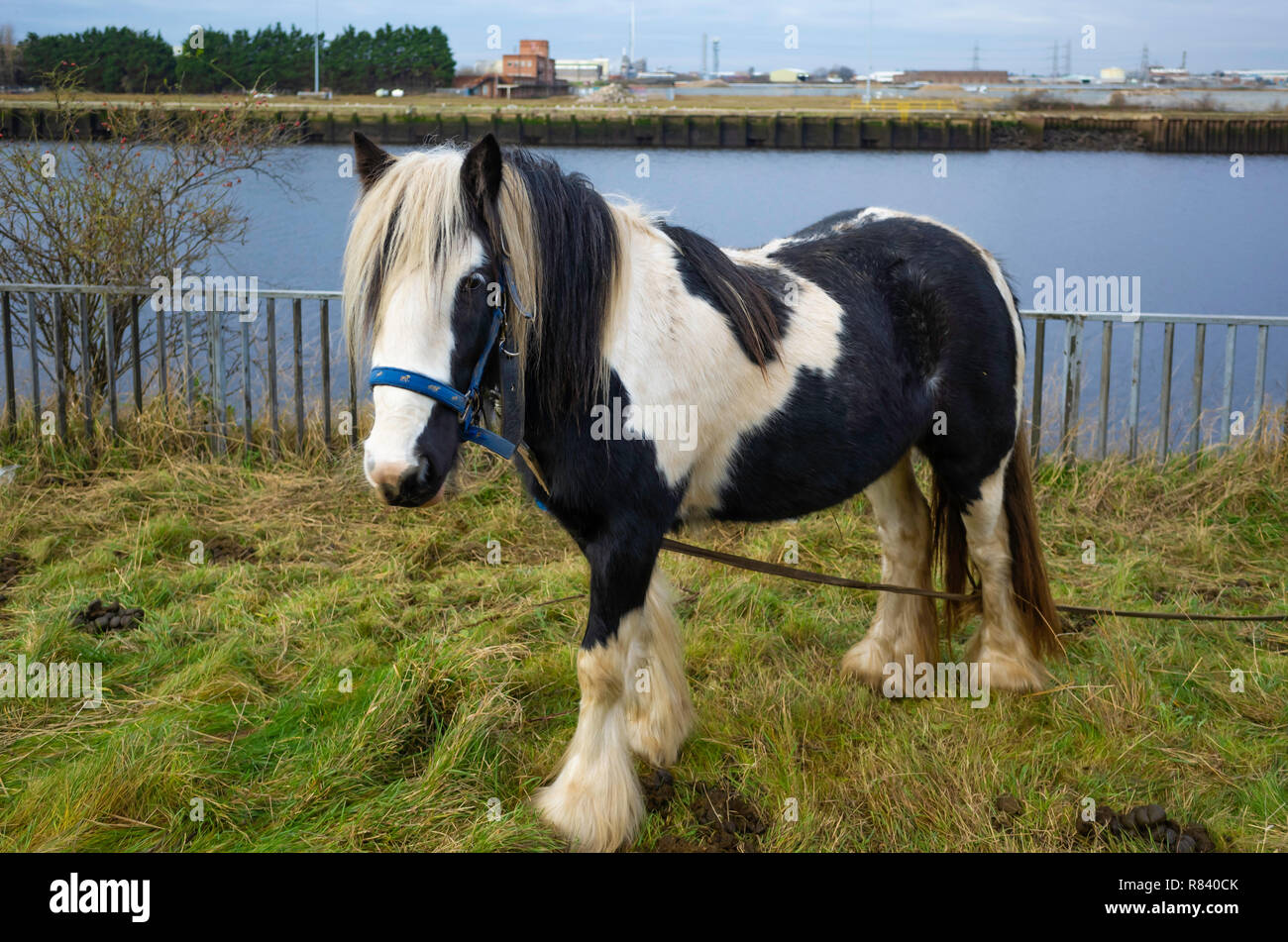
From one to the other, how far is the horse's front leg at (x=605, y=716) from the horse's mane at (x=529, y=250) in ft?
1.66

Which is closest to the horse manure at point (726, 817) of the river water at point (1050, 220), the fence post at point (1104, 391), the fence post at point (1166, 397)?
the river water at point (1050, 220)

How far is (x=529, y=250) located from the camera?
7.77 feet

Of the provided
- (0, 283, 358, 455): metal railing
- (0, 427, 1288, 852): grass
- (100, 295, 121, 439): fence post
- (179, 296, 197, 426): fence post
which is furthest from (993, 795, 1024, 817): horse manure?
(100, 295, 121, 439): fence post

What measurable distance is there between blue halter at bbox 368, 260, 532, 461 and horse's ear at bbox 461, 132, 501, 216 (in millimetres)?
157

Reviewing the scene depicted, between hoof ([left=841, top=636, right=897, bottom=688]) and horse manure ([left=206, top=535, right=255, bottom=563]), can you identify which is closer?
hoof ([left=841, top=636, right=897, bottom=688])

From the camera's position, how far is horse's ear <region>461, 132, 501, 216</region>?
2.18 m

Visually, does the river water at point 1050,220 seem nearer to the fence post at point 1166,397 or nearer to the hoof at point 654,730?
the fence post at point 1166,397

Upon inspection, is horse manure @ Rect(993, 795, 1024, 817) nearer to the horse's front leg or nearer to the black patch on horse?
the horse's front leg

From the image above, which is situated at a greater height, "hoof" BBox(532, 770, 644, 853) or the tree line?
the tree line

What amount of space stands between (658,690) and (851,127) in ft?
61.2

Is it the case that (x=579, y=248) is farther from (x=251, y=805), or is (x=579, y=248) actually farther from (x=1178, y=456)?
(x=1178, y=456)

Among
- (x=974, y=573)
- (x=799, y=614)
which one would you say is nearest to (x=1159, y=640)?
(x=974, y=573)

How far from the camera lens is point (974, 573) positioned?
4027 millimetres

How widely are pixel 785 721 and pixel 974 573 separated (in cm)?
131
